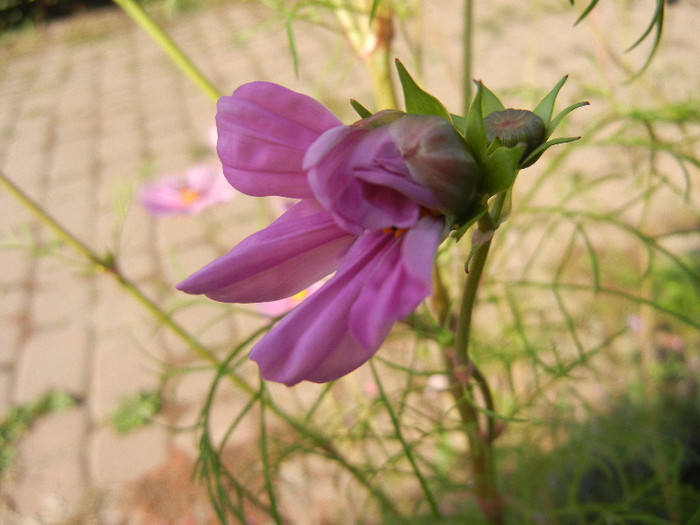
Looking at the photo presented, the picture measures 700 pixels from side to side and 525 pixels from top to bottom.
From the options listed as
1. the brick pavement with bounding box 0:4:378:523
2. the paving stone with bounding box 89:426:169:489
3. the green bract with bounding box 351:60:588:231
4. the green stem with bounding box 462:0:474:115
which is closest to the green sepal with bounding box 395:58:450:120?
the green bract with bounding box 351:60:588:231

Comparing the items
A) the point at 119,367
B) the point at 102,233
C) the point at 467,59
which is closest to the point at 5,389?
the point at 119,367

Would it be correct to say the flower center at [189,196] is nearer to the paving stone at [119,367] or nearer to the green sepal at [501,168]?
the paving stone at [119,367]

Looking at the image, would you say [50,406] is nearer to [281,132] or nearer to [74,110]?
[281,132]

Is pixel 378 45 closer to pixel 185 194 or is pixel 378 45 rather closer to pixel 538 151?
pixel 538 151

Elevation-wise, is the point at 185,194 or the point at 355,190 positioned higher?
the point at 355,190

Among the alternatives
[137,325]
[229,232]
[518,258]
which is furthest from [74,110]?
[518,258]
